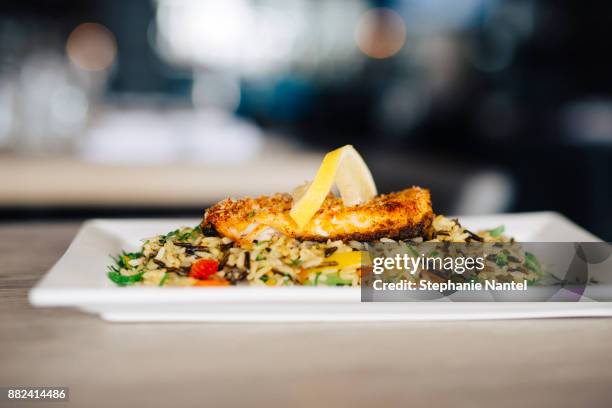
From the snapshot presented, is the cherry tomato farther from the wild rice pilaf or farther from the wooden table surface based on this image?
the wooden table surface

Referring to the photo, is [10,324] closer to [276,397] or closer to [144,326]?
[144,326]

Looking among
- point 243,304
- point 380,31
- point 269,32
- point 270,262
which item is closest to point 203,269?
point 270,262

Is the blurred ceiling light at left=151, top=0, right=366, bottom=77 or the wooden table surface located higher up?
the blurred ceiling light at left=151, top=0, right=366, bottom=77

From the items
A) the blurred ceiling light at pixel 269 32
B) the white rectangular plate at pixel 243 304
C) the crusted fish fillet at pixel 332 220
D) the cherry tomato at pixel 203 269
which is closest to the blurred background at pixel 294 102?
the blurred ceiling light at pixel 269 32

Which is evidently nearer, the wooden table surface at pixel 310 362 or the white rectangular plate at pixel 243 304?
the wooden table surface at pixel 310 362

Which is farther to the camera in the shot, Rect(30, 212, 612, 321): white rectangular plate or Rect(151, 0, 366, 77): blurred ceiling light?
Rect(151, 0, 366, 77): blurred ceiling light

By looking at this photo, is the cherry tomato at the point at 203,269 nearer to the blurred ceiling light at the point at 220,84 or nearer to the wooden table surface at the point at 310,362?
the wooden table surface at the point at 310,362

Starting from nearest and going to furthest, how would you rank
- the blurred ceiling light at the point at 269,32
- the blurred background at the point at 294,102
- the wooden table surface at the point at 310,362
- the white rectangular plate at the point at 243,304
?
the wooden table surface at the point at 310,362, the white rectangular plate at the point at 243,304, the blurred background at the point at 294,102, the blurred ceiling light at the point at 269,32

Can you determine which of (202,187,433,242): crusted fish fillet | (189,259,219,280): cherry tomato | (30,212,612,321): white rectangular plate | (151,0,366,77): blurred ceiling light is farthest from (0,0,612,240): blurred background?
(30,212,612,321): white rectangular plate
